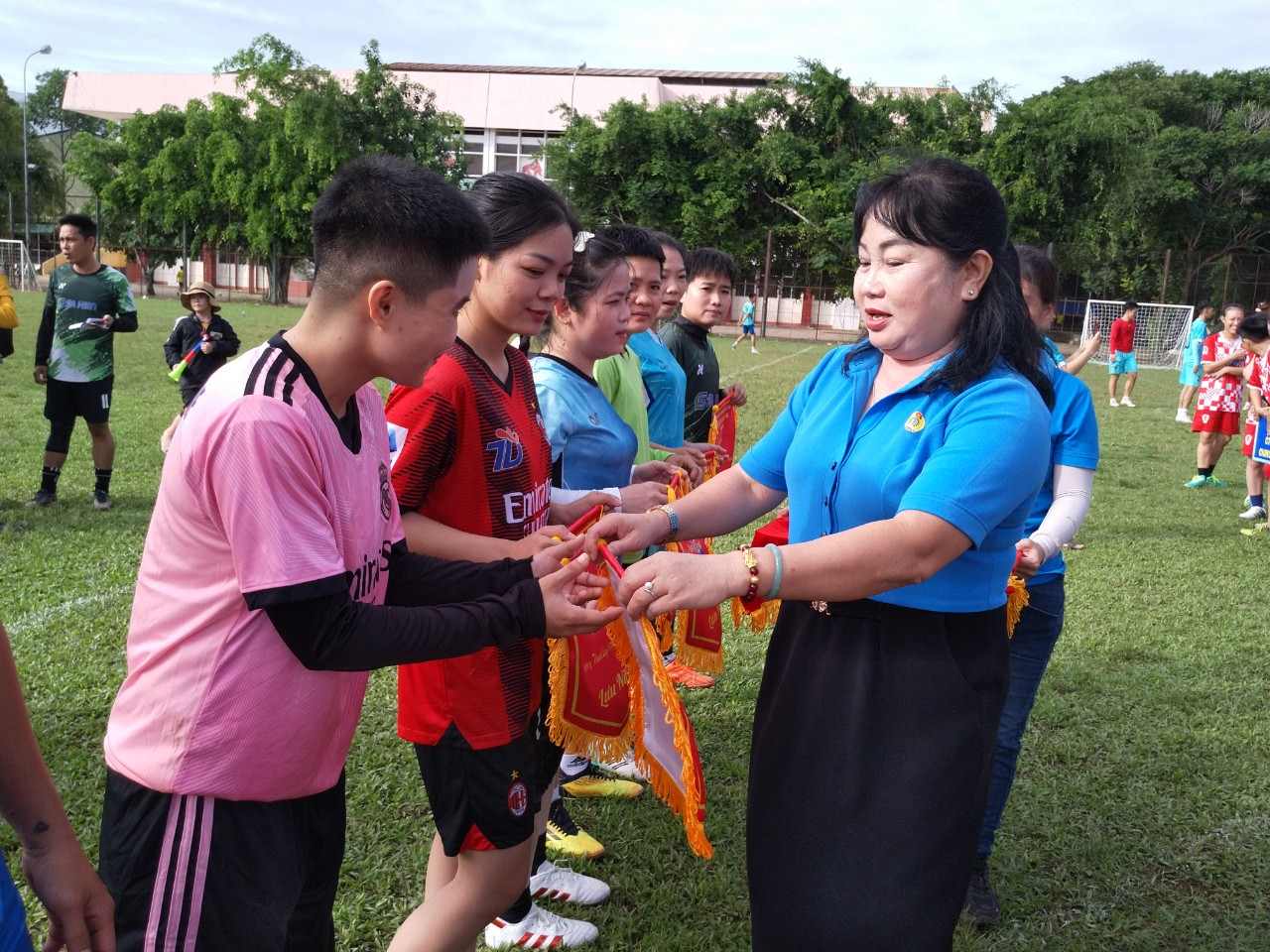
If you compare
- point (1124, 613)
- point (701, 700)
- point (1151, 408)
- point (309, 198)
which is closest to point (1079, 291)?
point (1151, 408)

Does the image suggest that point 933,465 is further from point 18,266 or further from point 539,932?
point 18,266

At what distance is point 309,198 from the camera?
4175cm

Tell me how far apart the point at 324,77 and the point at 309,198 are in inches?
223

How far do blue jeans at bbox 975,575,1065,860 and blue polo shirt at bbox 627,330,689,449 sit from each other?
7.06 feet

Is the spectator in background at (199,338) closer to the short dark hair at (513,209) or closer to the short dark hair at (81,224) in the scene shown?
the short dark hair at (81,224)

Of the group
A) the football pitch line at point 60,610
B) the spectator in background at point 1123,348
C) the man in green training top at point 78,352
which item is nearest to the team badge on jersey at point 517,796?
the football pitch line at point 60,610

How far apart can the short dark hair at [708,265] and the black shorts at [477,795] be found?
13.5 feet

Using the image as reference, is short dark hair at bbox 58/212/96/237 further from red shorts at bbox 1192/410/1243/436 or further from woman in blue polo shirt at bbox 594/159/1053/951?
red shorts at bbox 1192/410/1243/436

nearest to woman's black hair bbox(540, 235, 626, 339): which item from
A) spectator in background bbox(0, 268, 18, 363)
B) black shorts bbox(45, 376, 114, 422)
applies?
black shorts bbox(45, 376, 114, 422)

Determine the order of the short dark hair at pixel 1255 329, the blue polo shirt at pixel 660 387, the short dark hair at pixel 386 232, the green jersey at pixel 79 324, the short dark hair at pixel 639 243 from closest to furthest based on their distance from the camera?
1. the short dark hair at pixel 386 232
2. the short dark hair at pixel 639 243
3. the blue polo shirt at pixel 660 387
4. the green jersey at pixel 79 324
5. the short dark hair at pixel 1255 329

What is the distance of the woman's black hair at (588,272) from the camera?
11.2ft

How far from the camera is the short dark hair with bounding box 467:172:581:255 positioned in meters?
2.61

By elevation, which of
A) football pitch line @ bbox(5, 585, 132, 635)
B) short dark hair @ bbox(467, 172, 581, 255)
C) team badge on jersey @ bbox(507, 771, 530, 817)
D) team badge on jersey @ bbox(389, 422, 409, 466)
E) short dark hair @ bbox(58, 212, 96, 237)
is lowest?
football pitch line @ bbox(5, 585, 132, 635)

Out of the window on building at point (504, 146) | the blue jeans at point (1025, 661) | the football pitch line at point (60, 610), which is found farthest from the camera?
the window on building at point (504, 146)
